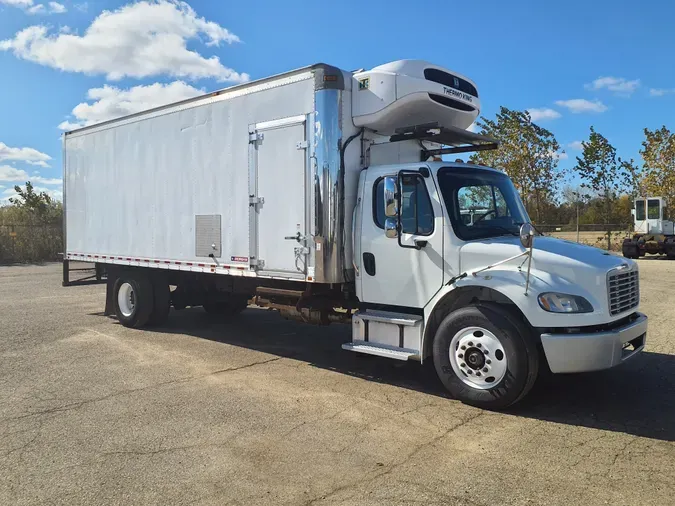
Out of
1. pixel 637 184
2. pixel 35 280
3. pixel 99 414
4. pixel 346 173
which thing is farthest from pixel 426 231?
pixel 637 184

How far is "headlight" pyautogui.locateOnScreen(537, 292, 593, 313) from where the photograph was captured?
513 centimetres

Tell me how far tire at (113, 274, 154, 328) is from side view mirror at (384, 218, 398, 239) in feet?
17.7

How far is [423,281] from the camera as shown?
6.09m

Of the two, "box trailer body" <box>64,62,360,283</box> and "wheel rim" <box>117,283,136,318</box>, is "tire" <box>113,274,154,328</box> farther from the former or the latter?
"box trailer body" <box>64,62,360,283</box>

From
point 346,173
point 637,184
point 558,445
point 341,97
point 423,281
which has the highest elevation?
point 637,184

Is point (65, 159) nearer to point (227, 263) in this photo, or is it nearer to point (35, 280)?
point (227, 263)

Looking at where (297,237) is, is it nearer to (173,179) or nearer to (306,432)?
(306,432)

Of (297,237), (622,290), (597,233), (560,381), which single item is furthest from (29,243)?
(597,233)

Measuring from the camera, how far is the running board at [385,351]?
6008 mm

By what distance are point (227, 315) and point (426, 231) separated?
253 inches

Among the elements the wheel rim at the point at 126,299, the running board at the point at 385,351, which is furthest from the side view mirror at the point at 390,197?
the wheel rim at the point at 126,299

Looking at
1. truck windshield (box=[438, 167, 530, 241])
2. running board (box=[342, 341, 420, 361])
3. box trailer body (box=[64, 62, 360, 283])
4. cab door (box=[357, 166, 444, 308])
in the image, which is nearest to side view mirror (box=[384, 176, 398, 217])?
→ cab door (box=[357, 166, 444, 308])

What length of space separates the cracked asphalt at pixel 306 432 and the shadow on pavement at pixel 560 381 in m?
0.03

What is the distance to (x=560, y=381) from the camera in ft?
21.5
